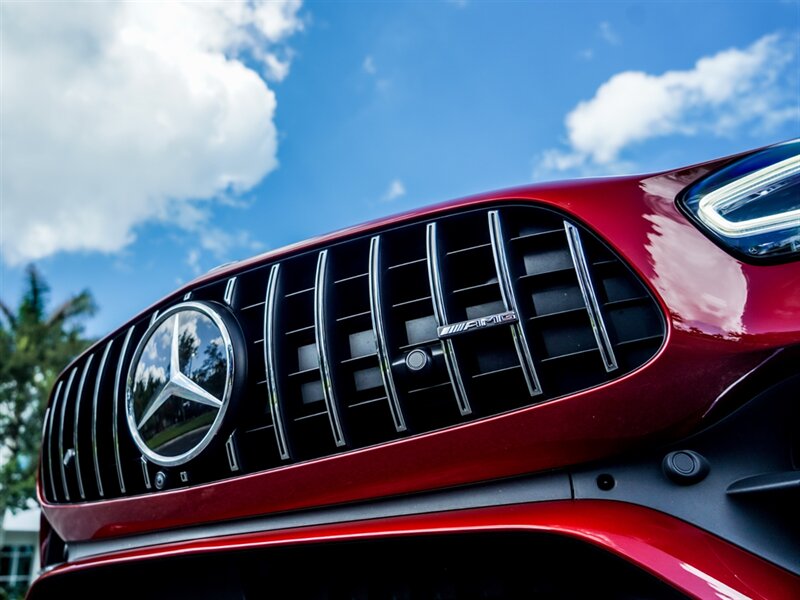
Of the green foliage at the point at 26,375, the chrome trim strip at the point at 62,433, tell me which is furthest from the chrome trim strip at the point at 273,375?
the green foliage at the point at 26,375

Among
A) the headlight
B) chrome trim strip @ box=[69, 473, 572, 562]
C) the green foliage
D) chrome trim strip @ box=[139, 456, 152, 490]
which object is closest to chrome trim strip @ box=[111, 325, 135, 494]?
chrome trim strip @ box=[139, 456, 152, 490]

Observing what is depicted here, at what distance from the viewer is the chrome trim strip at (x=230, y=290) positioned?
1.88 meters

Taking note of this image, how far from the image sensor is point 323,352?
1615 millimetres

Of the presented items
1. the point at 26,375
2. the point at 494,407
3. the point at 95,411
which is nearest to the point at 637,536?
the point at 494,407

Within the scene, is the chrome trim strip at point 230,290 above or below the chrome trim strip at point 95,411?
above

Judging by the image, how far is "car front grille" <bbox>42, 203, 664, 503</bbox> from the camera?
4.55 ft

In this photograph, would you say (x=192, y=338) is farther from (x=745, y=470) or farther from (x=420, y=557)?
(x=745, y=470)

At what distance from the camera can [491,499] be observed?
1.39 meters

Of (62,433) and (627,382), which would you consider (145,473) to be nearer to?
(62,433)

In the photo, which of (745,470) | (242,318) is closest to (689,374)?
(745,470)

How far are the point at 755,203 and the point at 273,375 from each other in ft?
3.91

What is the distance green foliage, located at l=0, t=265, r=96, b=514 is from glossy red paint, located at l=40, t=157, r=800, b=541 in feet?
65.9

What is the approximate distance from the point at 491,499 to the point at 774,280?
72 cm

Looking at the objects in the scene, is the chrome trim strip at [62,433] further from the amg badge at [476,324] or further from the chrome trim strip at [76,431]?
the amg badge at [476,324]
